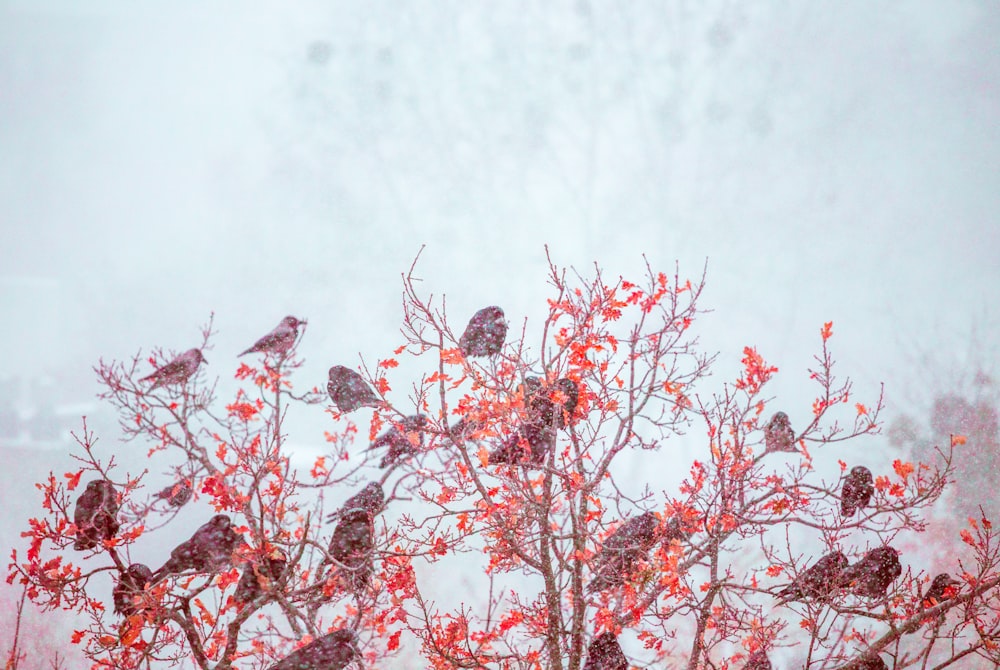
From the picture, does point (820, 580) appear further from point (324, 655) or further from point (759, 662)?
point (324, 655)

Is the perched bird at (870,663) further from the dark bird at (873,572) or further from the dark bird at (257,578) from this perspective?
the dark bird at (257,578)

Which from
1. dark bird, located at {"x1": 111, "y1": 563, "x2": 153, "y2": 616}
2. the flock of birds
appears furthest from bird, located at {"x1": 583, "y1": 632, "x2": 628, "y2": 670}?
dark bird, located at {"x1": 111, "y1": 563, "x2": 153, "y2": 616}

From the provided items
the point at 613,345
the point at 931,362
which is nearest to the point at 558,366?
the point at 613,345

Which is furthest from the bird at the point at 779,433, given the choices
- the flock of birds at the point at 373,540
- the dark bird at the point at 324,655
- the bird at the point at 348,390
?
the dark bird at the point at 324,655

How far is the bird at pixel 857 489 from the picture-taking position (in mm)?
1629

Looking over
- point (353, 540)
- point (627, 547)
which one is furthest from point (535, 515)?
point (353, 540)

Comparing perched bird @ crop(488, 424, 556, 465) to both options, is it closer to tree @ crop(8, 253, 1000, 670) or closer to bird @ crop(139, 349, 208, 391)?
tree @ crop(8, 253, 1000, 670)

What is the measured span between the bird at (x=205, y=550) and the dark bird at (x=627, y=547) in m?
0.87

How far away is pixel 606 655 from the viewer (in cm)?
153

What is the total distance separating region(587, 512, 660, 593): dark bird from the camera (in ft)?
5.57

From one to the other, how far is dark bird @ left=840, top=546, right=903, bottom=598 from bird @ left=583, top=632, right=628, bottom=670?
0.55 meters

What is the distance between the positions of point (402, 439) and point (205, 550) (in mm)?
502

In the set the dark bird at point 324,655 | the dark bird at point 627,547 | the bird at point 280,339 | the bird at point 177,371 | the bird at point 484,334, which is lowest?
the dark bird at point 324,655

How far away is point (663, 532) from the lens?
68.5 inches
